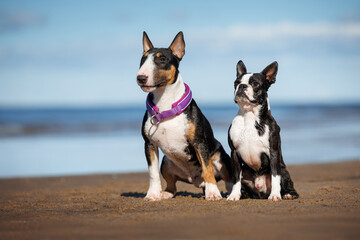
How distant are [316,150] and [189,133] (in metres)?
8.45

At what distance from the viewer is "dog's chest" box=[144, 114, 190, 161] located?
6.50 metres

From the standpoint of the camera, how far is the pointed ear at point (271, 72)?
6316 millimetres

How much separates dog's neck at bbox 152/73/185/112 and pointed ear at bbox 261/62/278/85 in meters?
1.11

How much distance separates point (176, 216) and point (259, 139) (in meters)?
1.66

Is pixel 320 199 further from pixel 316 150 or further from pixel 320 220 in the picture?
pixel 316 150

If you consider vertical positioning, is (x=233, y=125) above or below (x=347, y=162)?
above

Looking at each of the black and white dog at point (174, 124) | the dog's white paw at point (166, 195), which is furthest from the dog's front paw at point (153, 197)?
the dog's white paw at point (166, 195)

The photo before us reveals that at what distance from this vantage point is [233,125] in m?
6.38

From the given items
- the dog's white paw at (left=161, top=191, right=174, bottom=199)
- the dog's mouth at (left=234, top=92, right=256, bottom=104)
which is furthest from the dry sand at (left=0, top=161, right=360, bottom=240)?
the dog's mouth at (left=234, top=92, right=256, bottom=104)

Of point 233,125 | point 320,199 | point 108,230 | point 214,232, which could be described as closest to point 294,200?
point 320,199

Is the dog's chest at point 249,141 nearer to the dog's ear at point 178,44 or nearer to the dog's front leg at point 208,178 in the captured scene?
the dog's front leg at point 208,178

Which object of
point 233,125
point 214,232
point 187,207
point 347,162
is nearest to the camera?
point 214,232

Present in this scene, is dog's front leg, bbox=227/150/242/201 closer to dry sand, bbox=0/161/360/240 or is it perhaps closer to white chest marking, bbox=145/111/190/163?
dry sand, bbox=0/161/360/240

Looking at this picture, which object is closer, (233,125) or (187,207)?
(187,207)
